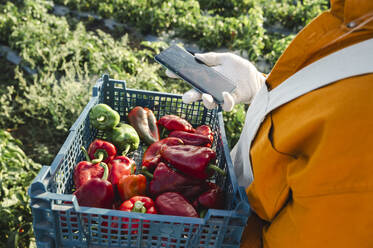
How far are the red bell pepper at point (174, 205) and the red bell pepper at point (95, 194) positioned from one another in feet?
0.79

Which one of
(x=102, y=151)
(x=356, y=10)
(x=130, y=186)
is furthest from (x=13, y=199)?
(x=356, y=10)

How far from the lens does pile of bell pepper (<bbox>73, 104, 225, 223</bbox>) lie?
5.12ft

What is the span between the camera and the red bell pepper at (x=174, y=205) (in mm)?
1512

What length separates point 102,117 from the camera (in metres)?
1.92

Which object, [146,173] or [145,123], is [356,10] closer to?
[146,173]

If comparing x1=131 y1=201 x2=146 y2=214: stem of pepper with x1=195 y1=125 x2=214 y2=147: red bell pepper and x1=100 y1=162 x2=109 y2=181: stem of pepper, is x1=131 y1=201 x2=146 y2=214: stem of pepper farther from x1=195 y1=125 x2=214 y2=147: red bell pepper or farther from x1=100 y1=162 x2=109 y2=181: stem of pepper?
x1=195 y1=125 x2=214 y2=147: red bell pepper

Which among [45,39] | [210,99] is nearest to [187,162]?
[210,99]

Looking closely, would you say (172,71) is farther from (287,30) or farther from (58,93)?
(287,30)

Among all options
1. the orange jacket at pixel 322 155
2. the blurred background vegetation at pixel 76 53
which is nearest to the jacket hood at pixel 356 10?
the orange jacket at pixel 322 155

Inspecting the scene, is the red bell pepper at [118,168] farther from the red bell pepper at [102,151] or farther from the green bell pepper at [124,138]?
the green bell pepper at [124,138]

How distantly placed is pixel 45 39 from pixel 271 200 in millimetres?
3912

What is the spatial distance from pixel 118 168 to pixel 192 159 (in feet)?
1.34

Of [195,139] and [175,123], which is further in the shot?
[175,123]

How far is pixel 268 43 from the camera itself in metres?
5.33
